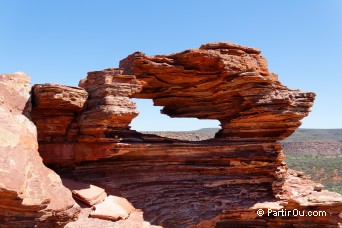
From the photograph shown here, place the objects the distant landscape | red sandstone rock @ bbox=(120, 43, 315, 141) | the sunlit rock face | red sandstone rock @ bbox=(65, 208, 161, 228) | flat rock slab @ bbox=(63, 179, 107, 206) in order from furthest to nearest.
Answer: the distant landscape
red sandstone rock @ bbox=(120, 43, 315, 141)
the sunlit rock face
flat rock slab @ bbox=(63, 179, 107, 206)
red sandstone rock @ bbox=(65, 208, 161, 228)

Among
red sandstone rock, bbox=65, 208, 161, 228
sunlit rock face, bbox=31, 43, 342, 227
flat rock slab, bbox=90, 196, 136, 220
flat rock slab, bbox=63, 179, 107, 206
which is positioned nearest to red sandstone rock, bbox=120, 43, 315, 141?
sunlit rock face, bbox=31, 43, 342, 227

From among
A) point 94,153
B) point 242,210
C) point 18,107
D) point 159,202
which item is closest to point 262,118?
point 242,210

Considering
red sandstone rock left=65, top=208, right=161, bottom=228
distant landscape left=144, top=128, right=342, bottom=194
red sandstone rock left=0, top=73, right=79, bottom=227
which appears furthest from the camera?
distant landscape left=144, top=128, right=342, bottom=194

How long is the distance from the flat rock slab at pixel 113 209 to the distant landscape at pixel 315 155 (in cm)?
2006

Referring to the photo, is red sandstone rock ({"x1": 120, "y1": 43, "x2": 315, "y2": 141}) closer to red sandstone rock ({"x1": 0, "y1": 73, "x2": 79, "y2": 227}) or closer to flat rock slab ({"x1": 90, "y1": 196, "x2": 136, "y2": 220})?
flat rock slab ({"x1": 90, "y1": 196, "x2": 136, "y2": 220})

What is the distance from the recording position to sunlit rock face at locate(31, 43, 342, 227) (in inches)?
652

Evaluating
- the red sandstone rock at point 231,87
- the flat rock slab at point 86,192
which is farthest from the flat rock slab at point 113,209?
the red sandstone rock at point 231,87

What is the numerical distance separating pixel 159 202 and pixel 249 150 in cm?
641

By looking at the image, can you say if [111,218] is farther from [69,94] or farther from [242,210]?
[242,210]

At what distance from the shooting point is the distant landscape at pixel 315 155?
52328 millimetres

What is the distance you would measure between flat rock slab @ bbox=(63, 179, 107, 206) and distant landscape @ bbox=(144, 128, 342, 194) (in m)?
19.9

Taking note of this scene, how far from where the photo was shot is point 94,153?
1686cm

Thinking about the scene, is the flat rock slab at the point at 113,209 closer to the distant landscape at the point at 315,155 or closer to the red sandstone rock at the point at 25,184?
the red sandstone rock at the point at 25,184

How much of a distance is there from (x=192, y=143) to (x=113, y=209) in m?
6.62
